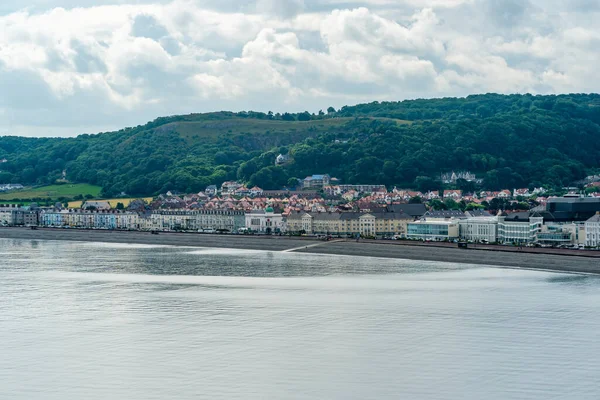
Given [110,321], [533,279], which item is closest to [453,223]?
[533,279]

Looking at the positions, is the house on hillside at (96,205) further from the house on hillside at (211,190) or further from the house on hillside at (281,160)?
the house on hillside at (281,160)

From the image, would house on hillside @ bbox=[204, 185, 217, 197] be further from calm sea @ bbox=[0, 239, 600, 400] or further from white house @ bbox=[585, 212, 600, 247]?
calm sea @ bbox=[0, 239, 600, 400]

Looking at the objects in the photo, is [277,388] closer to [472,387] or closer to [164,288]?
[472,387]

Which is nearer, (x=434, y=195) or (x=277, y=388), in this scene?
(x=277, y=388)

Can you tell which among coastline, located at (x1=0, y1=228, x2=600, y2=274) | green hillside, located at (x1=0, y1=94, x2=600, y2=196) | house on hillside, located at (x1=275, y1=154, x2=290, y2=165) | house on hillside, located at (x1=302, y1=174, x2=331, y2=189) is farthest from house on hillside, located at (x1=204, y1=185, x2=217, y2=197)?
coastline, located at (x1=0, y1=228, x2=600, y2=274)

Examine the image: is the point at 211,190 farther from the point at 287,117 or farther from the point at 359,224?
the point at 287,117

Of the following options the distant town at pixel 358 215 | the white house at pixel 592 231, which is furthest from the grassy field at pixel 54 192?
the white house at pixel 592 231
